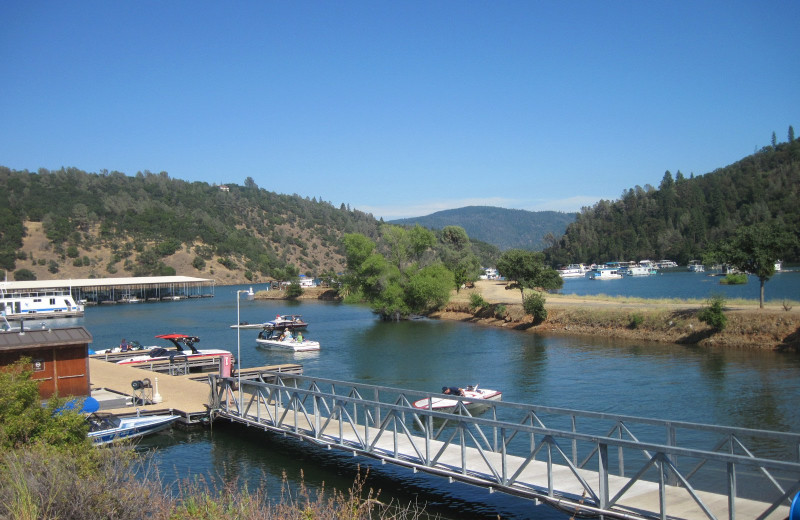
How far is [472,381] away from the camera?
39.4m

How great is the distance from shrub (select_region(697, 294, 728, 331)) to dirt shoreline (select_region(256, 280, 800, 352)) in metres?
0.40

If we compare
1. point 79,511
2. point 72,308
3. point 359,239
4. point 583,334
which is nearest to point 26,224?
point 72,308

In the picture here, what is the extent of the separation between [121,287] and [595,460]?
13228cm

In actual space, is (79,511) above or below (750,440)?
above

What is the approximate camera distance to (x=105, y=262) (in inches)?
6531

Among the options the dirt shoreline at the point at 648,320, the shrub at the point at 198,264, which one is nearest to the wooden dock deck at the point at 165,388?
the dirt shoreline at the point at 648,320

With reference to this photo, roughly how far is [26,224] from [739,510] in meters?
191

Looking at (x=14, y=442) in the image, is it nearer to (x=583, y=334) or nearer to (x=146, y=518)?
(x=146, y=518)

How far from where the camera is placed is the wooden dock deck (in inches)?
1128

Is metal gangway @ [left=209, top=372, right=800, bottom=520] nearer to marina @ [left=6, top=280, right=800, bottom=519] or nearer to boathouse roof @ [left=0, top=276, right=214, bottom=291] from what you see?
marina @ [left=6, top=280, right=800, bottom=519]

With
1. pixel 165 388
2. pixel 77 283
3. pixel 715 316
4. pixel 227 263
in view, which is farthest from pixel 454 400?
pixel 227 263

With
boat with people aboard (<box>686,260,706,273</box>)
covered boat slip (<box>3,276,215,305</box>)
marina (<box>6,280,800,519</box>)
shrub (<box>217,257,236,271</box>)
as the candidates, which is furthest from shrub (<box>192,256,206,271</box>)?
boat with people aboard (<box>686,260,706,273</box>)

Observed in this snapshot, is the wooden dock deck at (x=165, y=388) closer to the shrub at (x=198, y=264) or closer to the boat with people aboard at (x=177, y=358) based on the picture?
the boat with people aboard at (x=177, y=358)

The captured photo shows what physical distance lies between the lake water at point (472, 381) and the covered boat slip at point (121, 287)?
53517mm
